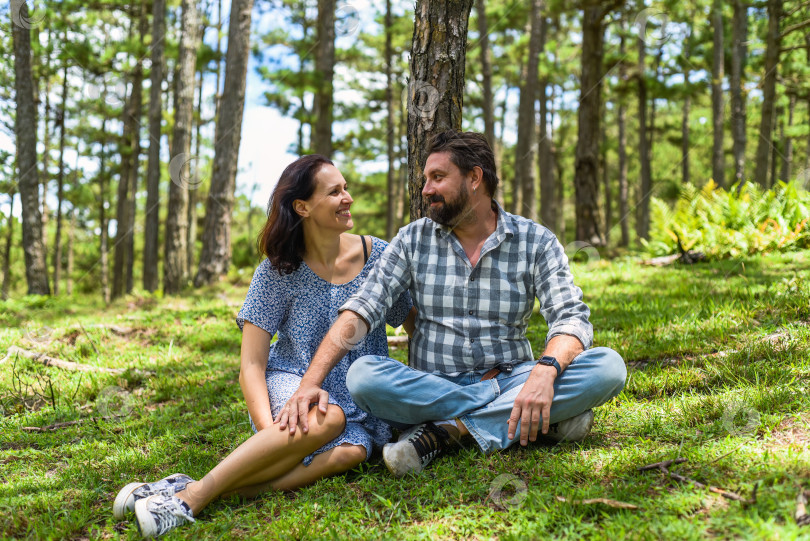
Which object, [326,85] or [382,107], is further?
[382,107]

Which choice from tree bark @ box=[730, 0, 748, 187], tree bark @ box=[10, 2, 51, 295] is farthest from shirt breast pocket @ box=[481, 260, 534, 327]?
tree bark @ box=[730, 0, 748, 187]

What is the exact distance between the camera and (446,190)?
294cm

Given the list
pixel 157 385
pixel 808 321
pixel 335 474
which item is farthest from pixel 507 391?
pixel 157 385

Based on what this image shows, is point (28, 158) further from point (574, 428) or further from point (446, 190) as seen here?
point (574, 428)

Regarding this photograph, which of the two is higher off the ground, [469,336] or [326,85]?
[326,85]

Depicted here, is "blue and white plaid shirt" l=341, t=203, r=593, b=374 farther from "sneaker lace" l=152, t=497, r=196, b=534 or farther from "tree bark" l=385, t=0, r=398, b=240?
"tree bark" l=385, t=0, r=398, b=240

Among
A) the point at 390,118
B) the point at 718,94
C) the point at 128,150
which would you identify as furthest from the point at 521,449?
the point at 390,118

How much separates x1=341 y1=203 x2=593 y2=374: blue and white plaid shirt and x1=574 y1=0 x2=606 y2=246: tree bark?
24.6ft

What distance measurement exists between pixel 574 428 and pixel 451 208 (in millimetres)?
1146

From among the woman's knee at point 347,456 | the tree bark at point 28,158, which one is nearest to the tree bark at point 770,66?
the woman's knee at point 347,456

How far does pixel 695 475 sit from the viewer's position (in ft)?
7.23

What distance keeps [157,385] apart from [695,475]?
3.45 metres

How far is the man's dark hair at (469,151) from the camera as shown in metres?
2.95

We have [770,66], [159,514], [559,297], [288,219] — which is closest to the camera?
[159,514]
